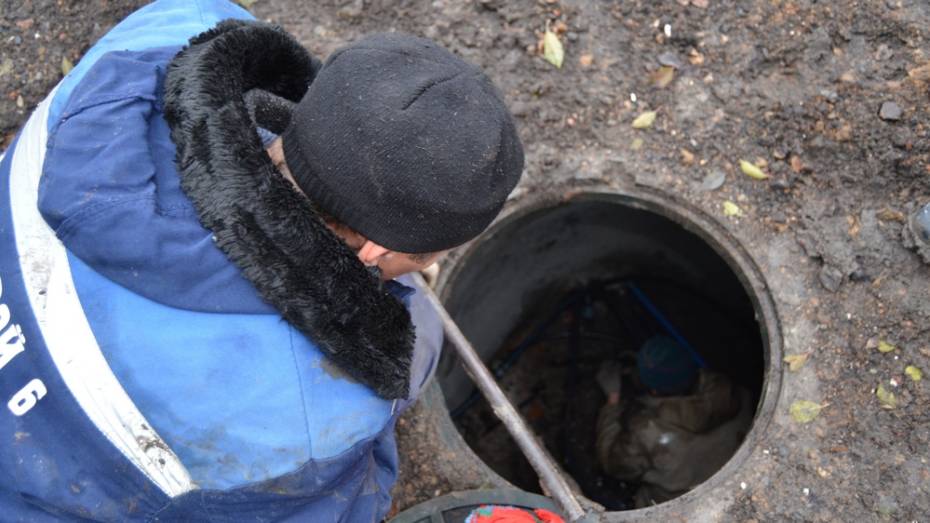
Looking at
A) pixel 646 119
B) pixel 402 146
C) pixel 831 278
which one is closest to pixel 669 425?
pixel 831 278

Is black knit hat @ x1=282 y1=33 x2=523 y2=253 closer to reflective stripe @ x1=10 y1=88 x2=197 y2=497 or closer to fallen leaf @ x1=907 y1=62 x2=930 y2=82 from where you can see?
reflective stripe @ x1=10 y1=88 x2=197 y2=497

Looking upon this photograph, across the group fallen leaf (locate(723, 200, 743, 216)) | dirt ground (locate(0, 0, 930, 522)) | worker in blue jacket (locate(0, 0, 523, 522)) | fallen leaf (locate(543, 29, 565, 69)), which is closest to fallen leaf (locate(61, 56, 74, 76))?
dirt ground (locate(0, 0, 930, 522))

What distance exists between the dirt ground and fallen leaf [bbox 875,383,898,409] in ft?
0.03

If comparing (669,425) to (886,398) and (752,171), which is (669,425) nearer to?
(886,398)

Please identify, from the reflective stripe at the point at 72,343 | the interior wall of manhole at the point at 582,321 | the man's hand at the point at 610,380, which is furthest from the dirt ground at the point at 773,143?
the man's hand at the point at 610,380

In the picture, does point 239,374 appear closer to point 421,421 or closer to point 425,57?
point 425,57

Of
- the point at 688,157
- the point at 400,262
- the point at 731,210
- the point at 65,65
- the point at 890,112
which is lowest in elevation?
the point at 731,210

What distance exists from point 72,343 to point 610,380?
10.0ft

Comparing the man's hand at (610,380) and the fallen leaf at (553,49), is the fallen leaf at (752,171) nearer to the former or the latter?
the fallen leaf at (553,49)

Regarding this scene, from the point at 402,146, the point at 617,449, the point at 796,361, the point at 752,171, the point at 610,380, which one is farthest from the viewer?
the point at 610,380

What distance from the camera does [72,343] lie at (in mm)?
1359

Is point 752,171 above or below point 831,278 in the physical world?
above

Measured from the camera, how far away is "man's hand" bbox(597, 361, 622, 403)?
3.99m

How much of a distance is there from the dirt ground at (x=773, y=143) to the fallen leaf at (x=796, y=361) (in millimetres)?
18
